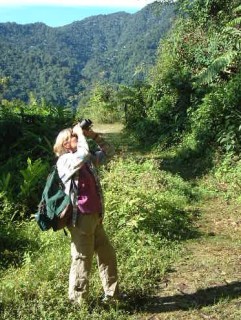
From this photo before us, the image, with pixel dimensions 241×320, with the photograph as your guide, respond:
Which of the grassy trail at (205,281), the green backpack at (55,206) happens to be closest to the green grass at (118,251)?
the grassy trail at (205,281)

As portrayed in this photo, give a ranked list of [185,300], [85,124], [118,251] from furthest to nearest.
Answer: [118,251] → [185,300] → [85,124]

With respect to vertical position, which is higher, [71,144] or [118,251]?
[71,144]

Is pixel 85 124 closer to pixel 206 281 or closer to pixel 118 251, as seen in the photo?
pixel 118 251

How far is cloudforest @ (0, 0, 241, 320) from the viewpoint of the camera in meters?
5.03

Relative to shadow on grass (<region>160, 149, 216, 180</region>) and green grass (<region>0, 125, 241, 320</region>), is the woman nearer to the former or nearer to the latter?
green grass (<region>0, 125, 241, 320</region>)

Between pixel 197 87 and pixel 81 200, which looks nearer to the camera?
pixel 81 200

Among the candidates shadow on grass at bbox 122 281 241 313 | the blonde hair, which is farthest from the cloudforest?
the blonde hair

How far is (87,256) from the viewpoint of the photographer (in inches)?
179

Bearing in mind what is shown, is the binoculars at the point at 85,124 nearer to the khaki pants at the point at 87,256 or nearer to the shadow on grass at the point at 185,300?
the khaki pants at the point at 87,256

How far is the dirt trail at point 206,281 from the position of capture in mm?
4836

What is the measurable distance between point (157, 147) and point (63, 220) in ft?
31.3

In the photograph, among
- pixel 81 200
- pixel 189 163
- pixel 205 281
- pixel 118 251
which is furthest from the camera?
pixel 189 163

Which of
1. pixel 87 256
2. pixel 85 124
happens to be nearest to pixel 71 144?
pixel 85 124

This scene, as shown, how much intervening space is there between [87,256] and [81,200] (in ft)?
1.77
